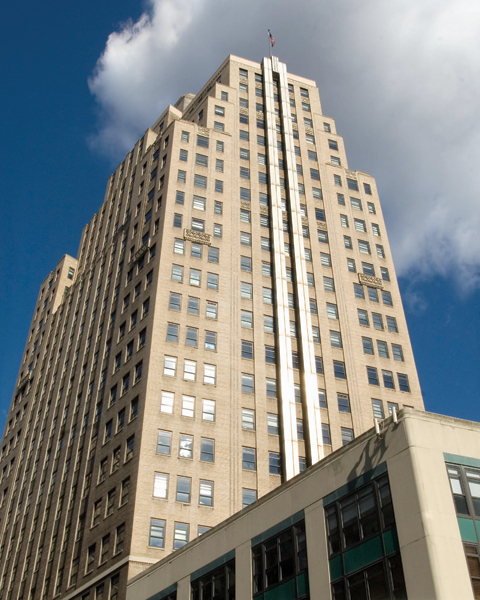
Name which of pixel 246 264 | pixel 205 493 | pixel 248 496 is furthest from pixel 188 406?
pixel 246 264

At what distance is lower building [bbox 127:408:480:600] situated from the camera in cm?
2586

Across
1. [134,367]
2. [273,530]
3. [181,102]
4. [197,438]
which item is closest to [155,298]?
[134,367]

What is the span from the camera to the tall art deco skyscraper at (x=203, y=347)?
171 feet

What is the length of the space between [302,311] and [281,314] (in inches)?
95.9

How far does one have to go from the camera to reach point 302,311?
6669 cm

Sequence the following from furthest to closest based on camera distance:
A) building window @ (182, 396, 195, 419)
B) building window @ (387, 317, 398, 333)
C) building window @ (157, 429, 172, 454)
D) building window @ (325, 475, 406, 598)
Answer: building window @ (387, 317, 398, 333)
building window @ (182, 396, 195, 419)
building window @ (157, 429, 172, 454)
building window @ (325, 475, 406, 598)

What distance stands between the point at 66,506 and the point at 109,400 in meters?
9.54

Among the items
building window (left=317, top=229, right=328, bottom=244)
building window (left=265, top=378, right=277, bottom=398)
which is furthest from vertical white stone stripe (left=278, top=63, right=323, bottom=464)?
building window (left=265, top=378, right=277, bottom=398)

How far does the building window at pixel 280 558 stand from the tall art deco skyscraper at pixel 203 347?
1386cm

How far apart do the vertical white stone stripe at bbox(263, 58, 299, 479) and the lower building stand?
→ 2042 centimetres

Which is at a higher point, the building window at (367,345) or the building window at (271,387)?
the building window at (367,345)

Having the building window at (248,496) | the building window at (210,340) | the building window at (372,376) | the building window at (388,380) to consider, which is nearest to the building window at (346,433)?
the building window at (372,376)

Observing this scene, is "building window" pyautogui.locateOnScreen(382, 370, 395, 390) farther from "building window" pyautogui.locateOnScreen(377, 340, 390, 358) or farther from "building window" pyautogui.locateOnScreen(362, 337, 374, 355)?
"building window" pyautogui.locateOnScreen(362, 337, 374, 355)

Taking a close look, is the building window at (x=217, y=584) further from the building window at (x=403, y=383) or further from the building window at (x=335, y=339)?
the building window at (x=403, y=383)
